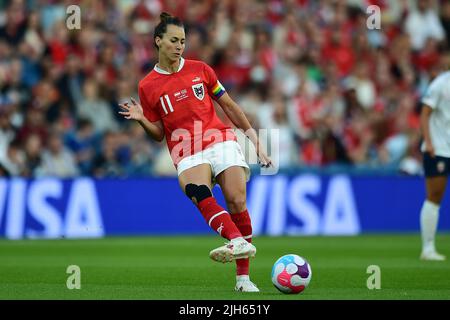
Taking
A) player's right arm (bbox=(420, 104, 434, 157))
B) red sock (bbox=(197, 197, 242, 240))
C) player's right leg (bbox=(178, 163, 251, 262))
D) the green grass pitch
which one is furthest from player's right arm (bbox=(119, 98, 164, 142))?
player's right arm (bbox=(420, 104, 434, 157))

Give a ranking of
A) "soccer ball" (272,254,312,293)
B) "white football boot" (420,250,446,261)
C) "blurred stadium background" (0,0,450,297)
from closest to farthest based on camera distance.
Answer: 1. "soccer ball" (272,254,312,293)
2. "white football boot" (420,250,446,261)
3. "blurred stadium background" (0,0,450,297)

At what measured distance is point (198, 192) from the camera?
9.20 meters

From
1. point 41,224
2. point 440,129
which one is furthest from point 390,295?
point 41,224

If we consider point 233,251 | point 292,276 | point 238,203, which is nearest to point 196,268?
point 238,203

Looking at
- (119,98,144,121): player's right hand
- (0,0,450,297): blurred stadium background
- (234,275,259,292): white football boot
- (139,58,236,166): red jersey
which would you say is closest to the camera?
(119,98,144,121): player's right hand

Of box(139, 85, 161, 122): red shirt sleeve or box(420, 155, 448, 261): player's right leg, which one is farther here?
box(420, 155, 448, 261): player's right leg

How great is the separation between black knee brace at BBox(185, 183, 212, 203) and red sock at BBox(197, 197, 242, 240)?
0.04 m

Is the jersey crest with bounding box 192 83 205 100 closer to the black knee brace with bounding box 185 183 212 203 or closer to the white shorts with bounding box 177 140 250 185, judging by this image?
the white shorts with bounding box 177 140 250 185

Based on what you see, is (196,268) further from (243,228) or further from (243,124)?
(243,124)

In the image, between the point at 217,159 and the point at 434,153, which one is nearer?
the point at 217,159

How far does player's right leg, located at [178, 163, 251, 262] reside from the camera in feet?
27.9

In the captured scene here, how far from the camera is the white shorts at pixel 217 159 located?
9453 millimetres

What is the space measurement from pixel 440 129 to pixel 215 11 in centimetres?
898

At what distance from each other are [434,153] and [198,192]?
4826 millimetres
